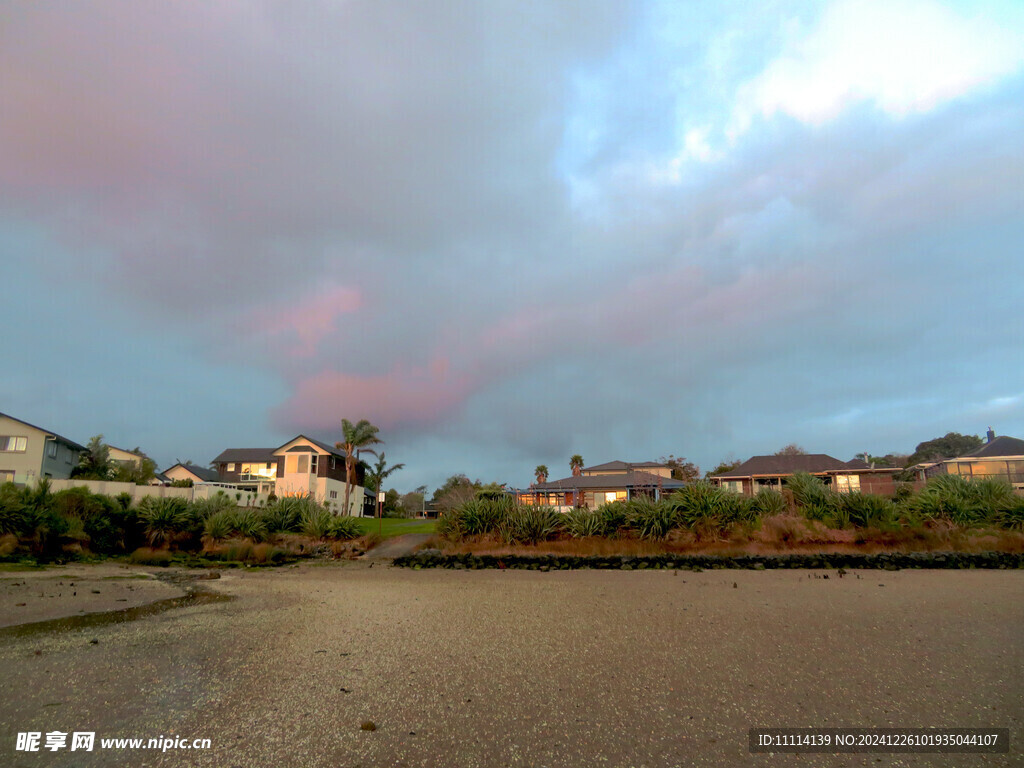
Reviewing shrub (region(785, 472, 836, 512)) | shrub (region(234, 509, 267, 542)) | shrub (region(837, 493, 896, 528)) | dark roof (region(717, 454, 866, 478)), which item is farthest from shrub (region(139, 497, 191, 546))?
dark roof (region(717, 454, 866, 478))

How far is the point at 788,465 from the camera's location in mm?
48719

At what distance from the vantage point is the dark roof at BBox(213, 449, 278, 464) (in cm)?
6431

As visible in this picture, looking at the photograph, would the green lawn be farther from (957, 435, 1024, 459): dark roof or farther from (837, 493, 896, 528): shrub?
(957, 435, 1024, 459): dark roof

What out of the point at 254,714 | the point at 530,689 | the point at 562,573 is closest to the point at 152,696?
the point at 254,714

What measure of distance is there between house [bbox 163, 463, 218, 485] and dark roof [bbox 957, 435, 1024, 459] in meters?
73.1

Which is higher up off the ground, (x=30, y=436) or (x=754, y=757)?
(x=30, y=436)

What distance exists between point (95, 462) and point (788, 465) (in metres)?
60.0

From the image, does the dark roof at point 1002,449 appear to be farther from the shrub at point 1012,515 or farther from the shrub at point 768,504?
the shrub at point 768,504

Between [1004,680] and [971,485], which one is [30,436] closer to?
[1004,680]

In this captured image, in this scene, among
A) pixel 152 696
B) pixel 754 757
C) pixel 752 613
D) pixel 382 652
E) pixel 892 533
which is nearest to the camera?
pixel 754 757

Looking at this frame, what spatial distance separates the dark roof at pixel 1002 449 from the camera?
44219mm

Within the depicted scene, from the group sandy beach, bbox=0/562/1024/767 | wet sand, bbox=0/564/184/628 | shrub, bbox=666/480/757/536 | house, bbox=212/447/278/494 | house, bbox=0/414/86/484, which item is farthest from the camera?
house, bbox=212/447/278/494

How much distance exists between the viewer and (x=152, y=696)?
5863 mm

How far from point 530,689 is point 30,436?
52.5 meters
